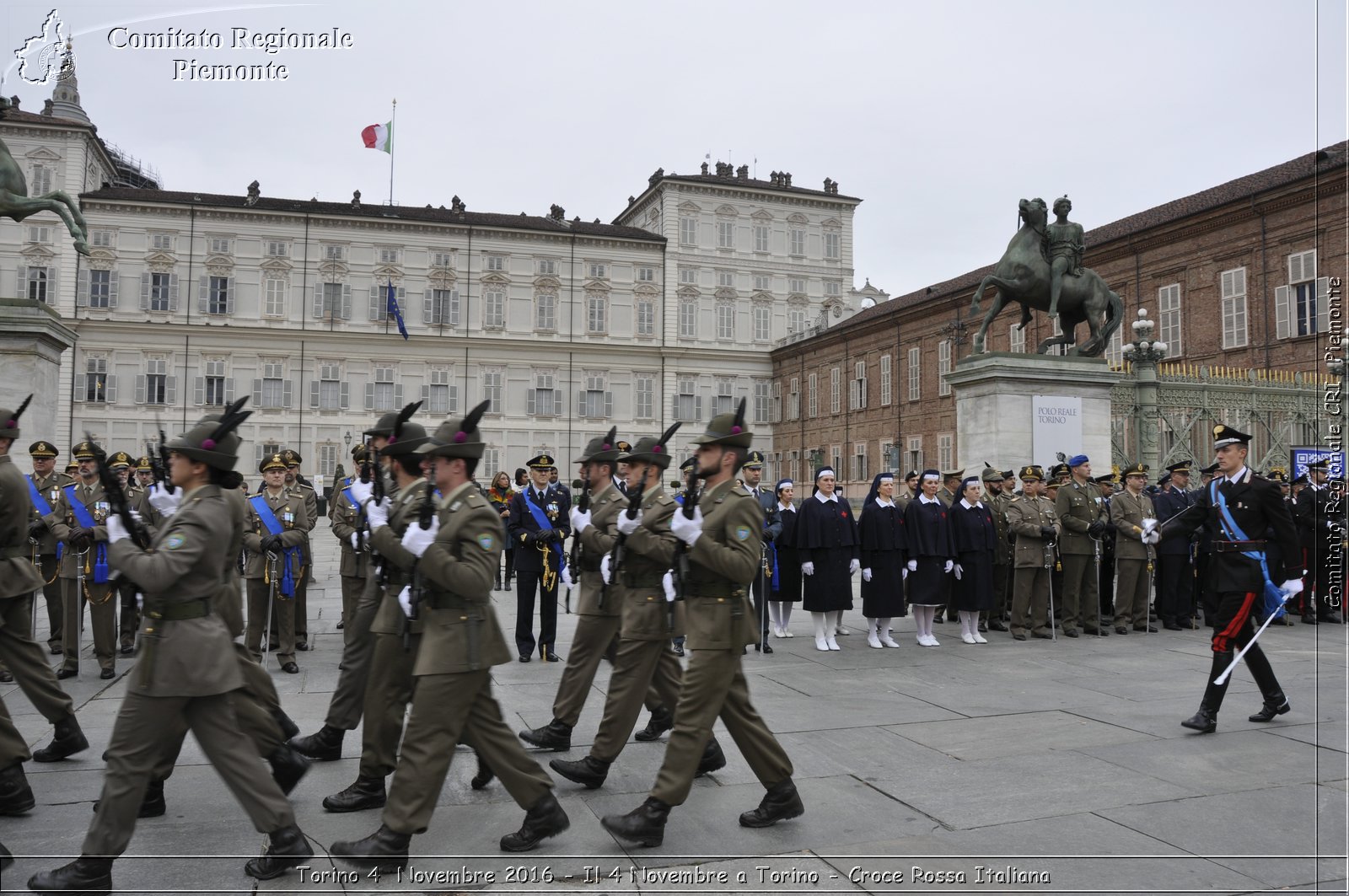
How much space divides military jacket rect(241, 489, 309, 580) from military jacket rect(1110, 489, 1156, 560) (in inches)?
367

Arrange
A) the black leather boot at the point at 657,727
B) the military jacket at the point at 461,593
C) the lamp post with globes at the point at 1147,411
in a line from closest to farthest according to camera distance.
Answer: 1. the military jacket at the point at 461,593
2. the black leather boot at the point at 657,727
3. the lamp post with globes at the point at 1147,411

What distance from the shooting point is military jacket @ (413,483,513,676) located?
4.16m

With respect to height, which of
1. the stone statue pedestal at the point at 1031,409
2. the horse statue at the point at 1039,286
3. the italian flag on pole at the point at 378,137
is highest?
the italian flag on pole at the point at 378,137

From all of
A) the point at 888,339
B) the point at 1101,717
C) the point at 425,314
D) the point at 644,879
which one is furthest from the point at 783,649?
the point at 425,314

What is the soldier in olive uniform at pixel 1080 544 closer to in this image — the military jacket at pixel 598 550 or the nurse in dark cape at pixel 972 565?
the nurse in dark cape at pixel 972 565

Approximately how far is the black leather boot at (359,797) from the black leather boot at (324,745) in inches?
28.6

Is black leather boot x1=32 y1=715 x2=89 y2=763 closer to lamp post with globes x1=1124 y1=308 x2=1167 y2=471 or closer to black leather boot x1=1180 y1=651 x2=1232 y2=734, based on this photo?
black leather boot x1=1180 y1=651 x2=1232 y2=734

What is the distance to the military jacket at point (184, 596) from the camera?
12.8 feet

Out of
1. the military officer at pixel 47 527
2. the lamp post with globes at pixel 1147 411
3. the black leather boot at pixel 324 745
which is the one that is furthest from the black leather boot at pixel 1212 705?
the military officer at pixel 47 527

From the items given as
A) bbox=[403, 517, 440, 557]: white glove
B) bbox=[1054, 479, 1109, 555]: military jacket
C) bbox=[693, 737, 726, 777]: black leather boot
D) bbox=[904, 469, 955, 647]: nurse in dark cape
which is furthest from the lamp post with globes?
bbox=[403, 517, 440, 557]: white glove

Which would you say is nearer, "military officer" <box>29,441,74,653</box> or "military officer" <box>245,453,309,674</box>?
"military officer" <box>29,441,74,653</box>

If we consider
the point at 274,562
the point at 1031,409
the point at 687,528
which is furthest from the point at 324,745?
the point at 1031,409

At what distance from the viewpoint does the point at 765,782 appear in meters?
4.60

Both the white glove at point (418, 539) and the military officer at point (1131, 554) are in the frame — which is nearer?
the white glove at point (418, 539)
